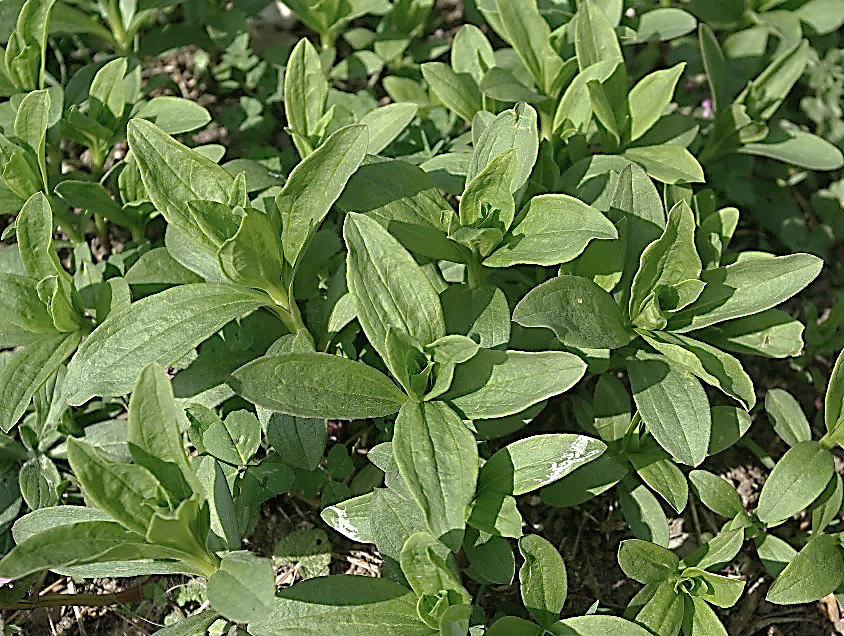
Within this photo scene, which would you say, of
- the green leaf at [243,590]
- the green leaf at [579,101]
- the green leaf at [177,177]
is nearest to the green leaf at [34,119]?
the green leaf at [177,177]

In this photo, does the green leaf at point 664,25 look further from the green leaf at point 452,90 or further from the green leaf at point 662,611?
the green leaf at point 662,611

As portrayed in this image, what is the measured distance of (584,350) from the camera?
2297 millimetres

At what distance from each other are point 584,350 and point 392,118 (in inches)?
37.0

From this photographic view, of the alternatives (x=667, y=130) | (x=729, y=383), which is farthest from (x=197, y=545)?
(x=667, y=130)

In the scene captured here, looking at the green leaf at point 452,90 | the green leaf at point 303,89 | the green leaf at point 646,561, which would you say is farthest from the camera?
the green leaf at point 452,90

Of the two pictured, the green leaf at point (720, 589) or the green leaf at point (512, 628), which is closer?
the green leaf at point (512, 628)

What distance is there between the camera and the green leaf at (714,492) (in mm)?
2402

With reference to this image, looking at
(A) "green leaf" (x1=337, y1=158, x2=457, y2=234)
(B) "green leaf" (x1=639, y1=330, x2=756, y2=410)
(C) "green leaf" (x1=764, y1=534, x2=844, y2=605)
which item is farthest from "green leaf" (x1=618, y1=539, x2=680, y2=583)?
(A) "green leaf" (x1=337, y1=158, x2=457, y2=234)

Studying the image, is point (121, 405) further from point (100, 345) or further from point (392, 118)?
point (392, 118)

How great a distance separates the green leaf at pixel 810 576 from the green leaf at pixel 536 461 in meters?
0.64

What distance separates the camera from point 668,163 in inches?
106

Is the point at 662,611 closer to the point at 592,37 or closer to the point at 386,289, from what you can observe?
the point at 386,289

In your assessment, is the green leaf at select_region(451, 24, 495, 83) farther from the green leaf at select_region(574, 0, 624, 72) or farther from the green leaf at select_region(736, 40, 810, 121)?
the green leaf at select_region(736, 40, 810, 121)

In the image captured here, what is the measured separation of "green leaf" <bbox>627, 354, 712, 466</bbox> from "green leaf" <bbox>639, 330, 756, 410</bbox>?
4cm
